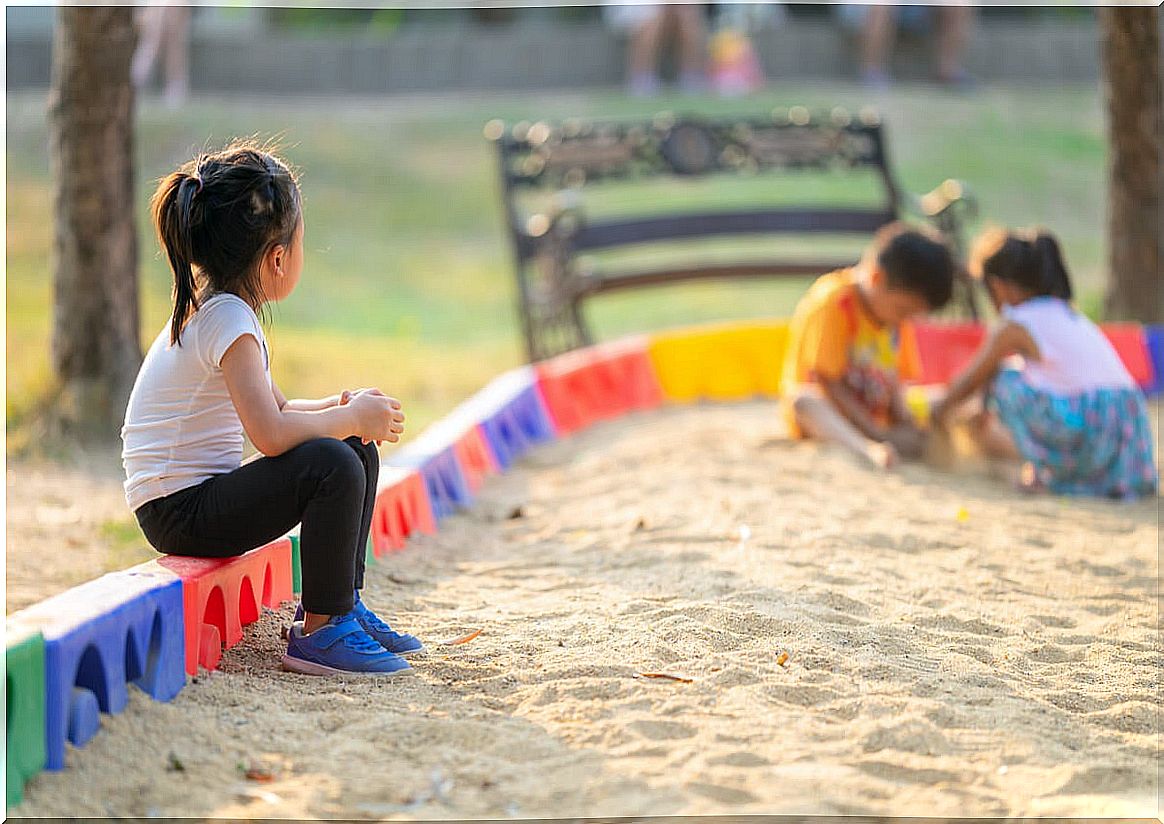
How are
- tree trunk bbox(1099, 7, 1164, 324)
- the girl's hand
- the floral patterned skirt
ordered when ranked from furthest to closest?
tree trunk bbox(1099, 7, 1164, 324) → the floral patterned skirt → the girl's hand

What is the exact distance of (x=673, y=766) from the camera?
2227 mm

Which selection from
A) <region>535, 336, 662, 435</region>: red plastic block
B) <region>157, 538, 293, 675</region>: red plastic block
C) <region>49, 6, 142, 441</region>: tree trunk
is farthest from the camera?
<region>535, 336, 662, 435</region>: red plastic block

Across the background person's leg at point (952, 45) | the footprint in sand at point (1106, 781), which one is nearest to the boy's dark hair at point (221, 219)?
the footprint in sand at point (1106, 781)

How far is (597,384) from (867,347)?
144cm

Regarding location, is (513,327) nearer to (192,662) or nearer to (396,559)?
(396,559)

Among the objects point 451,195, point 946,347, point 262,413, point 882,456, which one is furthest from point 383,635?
point 451,195

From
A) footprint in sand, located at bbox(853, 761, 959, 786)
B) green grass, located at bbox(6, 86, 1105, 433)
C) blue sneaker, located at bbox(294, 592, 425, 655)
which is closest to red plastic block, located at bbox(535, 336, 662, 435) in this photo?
green grass, located at bbox(6, 86, 1105, 433)

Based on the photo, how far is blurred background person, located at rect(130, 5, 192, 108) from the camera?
13852 mm

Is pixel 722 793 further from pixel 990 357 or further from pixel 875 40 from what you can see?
pixel 875 40

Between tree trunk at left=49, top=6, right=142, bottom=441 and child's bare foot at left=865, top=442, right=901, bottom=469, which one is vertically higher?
tree trunk at left=49, top=6, right=142, bottom=441

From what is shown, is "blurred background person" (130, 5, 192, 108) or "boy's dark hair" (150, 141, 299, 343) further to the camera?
"blurred background person" (130, 5, 192, 108)

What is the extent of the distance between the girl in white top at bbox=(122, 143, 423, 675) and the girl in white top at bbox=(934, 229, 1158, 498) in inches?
106

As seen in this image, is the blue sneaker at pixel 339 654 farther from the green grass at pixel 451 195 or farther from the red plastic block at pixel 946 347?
the green grass at pixel 451 195

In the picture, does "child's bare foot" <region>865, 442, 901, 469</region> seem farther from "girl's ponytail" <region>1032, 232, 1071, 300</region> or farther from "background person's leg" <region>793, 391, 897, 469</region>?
"girl's ponytail" <region>1032, 232, 1071, 300</region>
